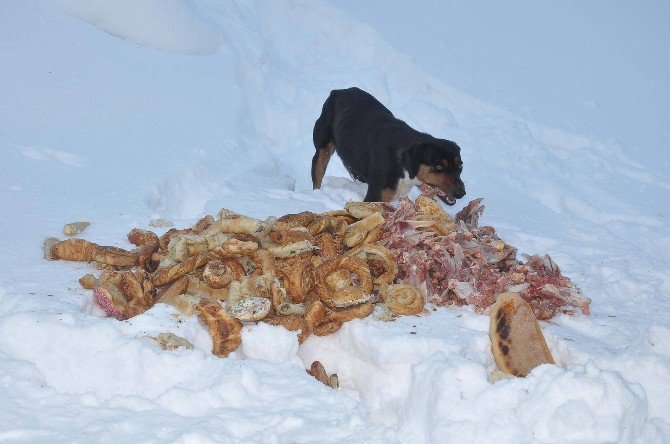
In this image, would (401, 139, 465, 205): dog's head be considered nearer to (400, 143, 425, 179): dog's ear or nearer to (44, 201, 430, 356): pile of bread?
(400, 143, 425, 179): dog's ear

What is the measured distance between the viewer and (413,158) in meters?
6.74

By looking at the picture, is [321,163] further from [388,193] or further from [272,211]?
[272,211]

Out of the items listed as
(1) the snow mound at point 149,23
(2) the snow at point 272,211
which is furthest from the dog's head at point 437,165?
(1) the snow mound at point 149,23

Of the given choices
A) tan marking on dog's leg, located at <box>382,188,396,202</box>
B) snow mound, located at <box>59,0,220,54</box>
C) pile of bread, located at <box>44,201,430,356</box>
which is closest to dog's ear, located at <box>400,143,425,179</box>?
tan marking on dog's leg, located at <box>382,188,396,202</box>

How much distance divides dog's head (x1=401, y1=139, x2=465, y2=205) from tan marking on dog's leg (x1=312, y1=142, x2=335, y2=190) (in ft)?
4.71

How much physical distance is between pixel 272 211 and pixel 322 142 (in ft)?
7.01

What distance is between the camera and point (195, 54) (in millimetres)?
9609

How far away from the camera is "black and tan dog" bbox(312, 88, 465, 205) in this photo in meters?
6.77

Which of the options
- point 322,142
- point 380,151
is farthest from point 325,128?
point 380,151

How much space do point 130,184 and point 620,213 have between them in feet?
14.9

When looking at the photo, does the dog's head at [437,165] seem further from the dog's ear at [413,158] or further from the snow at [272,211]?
the snow at [272,211]

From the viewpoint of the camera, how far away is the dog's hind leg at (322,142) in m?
8.09

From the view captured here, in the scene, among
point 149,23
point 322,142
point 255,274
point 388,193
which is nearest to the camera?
point 255,274

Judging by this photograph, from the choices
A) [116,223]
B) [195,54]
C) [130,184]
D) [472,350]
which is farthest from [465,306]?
[195,54]
